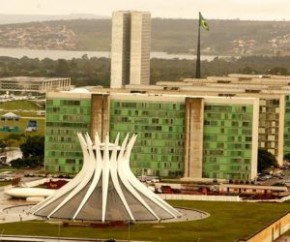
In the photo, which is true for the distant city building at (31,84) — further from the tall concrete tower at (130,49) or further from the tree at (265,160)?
the tree at (265,160)

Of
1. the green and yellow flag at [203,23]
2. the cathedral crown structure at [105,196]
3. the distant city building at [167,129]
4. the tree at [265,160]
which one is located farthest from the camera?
the green and yellow flag at [203,23]

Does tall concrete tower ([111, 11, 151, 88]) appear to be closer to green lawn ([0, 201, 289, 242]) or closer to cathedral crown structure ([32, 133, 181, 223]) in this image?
green lawn ([0, 201, 289, 242])

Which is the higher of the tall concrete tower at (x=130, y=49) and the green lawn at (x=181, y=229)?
the tall concrete tower at (x=130, y=49)

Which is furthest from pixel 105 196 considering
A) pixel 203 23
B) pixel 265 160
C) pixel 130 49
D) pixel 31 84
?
pixel 31 84

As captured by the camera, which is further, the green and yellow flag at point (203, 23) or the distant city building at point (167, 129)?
the green and yellow flag at point (203, 23)

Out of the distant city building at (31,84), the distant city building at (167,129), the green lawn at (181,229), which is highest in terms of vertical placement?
the distant city building at (31,84)

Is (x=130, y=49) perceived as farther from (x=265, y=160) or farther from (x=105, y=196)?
(x=105, y=196)

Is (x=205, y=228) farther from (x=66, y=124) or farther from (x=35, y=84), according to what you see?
(x=35, y=84)

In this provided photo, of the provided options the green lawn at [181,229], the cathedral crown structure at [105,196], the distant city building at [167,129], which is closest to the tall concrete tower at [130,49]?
the distant city building at [167,129]
